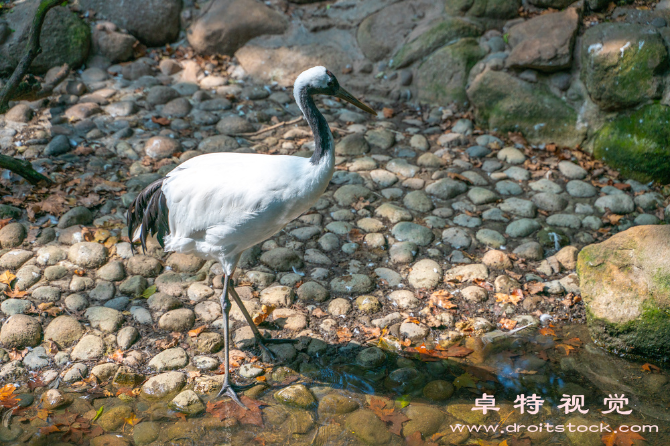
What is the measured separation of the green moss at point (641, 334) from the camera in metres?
3.65

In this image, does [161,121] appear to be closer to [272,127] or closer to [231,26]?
[272,127]

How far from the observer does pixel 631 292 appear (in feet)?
12.4

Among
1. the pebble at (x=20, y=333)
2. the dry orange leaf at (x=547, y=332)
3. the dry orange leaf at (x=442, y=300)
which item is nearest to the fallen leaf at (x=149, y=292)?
the pebble at (x=20, y=333)

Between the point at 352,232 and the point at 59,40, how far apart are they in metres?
4.60

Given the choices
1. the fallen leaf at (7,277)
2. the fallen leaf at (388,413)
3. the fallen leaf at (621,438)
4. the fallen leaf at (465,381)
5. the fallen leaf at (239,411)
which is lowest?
the fallen leaf at (621,438)

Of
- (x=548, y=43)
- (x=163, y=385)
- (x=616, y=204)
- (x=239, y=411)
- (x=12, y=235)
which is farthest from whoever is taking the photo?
(x=548, y=43)

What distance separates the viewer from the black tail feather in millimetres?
3893

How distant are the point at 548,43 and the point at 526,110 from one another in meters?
0.76

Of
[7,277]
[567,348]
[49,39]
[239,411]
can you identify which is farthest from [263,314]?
[49,39]

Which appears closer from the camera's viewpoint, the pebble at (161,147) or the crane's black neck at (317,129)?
the crane's black neck at (317,129)

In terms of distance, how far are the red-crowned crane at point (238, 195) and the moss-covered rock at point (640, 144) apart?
11.3ft

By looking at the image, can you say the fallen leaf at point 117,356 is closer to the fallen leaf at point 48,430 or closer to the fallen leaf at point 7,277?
the fallen leaf at point 48,430

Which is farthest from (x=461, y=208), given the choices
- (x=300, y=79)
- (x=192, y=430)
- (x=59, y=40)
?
(x=59, y=40)

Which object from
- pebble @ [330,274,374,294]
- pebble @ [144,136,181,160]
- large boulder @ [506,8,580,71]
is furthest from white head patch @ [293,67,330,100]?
large boulder @ [506,8,580,71]
